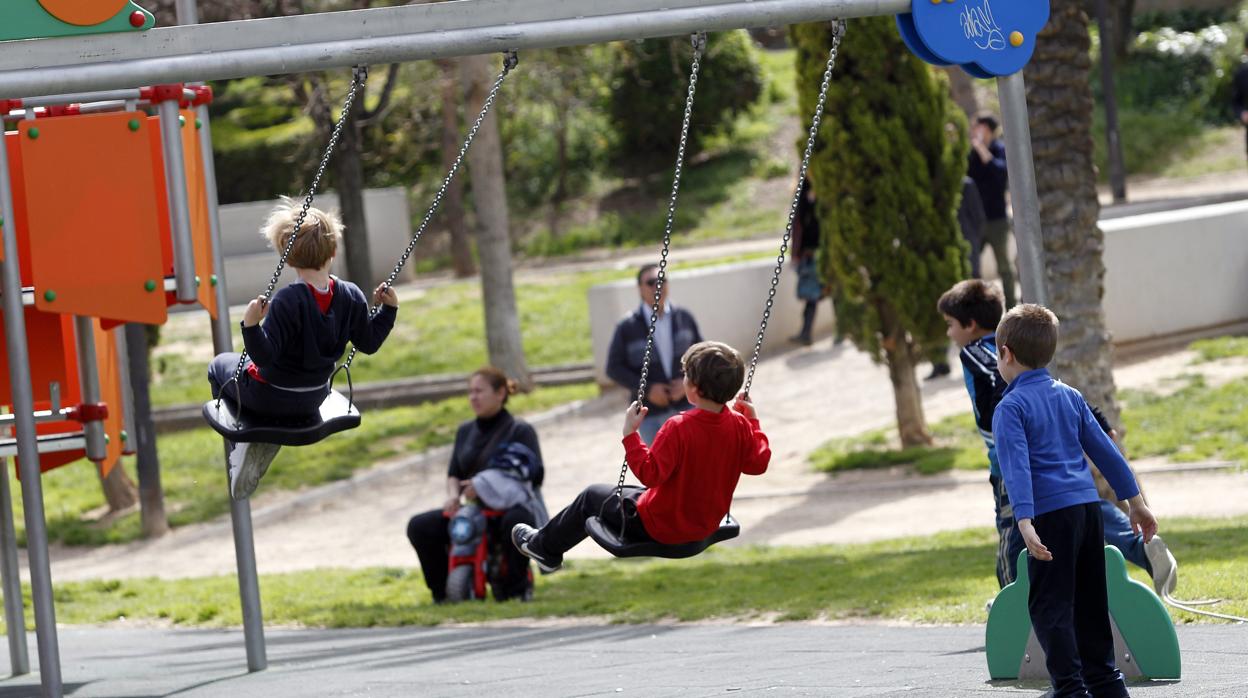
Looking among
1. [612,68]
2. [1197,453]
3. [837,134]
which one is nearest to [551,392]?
[837,134]

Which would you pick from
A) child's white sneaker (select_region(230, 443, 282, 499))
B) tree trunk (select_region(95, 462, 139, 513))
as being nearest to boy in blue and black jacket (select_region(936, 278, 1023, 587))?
child's white sneaker (select_region(230, 443, 282, 499))

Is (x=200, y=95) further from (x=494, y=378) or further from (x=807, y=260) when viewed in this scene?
(x=807, y=260)

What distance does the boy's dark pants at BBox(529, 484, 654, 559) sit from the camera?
6141mm

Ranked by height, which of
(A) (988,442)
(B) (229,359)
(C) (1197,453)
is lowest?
(C) (1197,453)

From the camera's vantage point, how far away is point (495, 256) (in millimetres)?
18375

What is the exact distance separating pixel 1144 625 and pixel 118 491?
1216cm

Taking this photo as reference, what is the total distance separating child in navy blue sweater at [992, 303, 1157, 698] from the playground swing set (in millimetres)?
404

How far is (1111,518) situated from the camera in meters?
6.82

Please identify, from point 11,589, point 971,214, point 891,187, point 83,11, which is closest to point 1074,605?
point 83,11

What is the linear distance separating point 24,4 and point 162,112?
5.14 feet

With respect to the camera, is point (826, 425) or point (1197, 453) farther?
point (826, 425)

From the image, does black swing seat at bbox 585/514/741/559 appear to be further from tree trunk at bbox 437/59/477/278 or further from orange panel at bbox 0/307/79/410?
tree trunk at bbox 437/59/477/278

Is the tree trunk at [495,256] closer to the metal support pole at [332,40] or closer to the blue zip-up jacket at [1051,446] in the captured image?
the metal support pole at [332,40]

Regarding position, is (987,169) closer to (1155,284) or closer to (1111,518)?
(1155,284)
